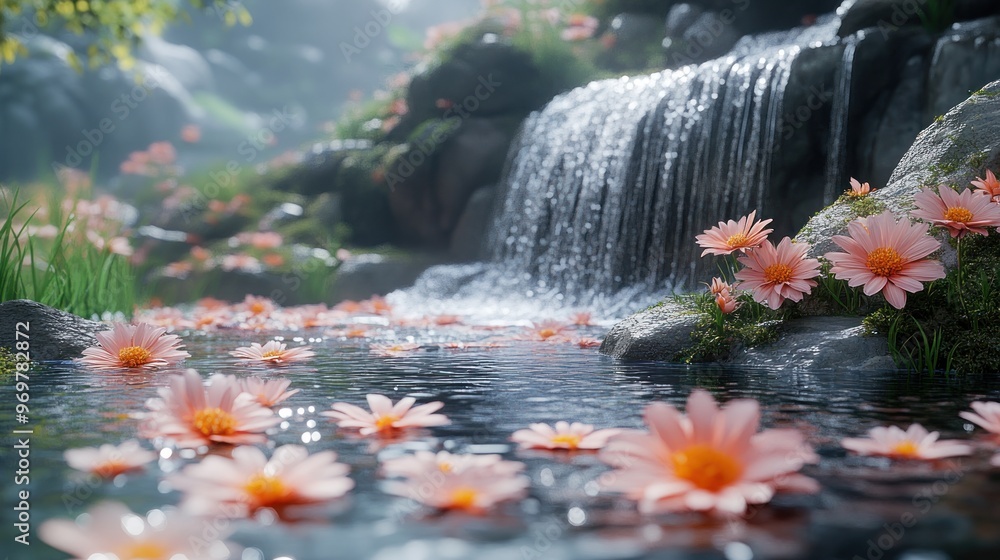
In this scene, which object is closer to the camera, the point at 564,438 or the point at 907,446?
the point at 907,446

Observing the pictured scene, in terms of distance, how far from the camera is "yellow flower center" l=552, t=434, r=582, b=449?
6.05 feet

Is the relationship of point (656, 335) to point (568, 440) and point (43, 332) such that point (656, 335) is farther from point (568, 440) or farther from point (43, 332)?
point (43, 332)

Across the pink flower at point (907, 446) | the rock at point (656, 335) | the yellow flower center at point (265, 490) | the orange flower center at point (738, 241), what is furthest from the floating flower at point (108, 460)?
the rock at point (656, 335)

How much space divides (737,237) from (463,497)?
7.83 feet

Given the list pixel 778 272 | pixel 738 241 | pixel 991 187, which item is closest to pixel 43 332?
pixel 738 241

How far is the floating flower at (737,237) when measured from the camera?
341 centimetres

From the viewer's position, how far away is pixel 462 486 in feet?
4.57

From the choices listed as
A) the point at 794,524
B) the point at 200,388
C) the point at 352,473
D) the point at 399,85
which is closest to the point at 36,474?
the point at 200,388

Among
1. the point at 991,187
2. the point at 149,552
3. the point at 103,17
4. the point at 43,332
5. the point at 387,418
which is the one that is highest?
the point at 103,17

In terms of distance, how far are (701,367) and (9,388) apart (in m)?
2.87

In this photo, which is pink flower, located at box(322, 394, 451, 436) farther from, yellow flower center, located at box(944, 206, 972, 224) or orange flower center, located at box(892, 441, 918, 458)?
yellow flower center, located at box(944, 206, 972, 224)

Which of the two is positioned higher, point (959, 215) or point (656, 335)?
point (959, 215)

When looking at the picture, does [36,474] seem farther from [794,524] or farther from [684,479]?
[794,524]

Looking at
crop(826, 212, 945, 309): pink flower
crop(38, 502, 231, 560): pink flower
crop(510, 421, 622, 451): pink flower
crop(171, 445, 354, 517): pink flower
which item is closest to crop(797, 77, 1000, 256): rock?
crop(826, 212, 945, 309): pink flower
